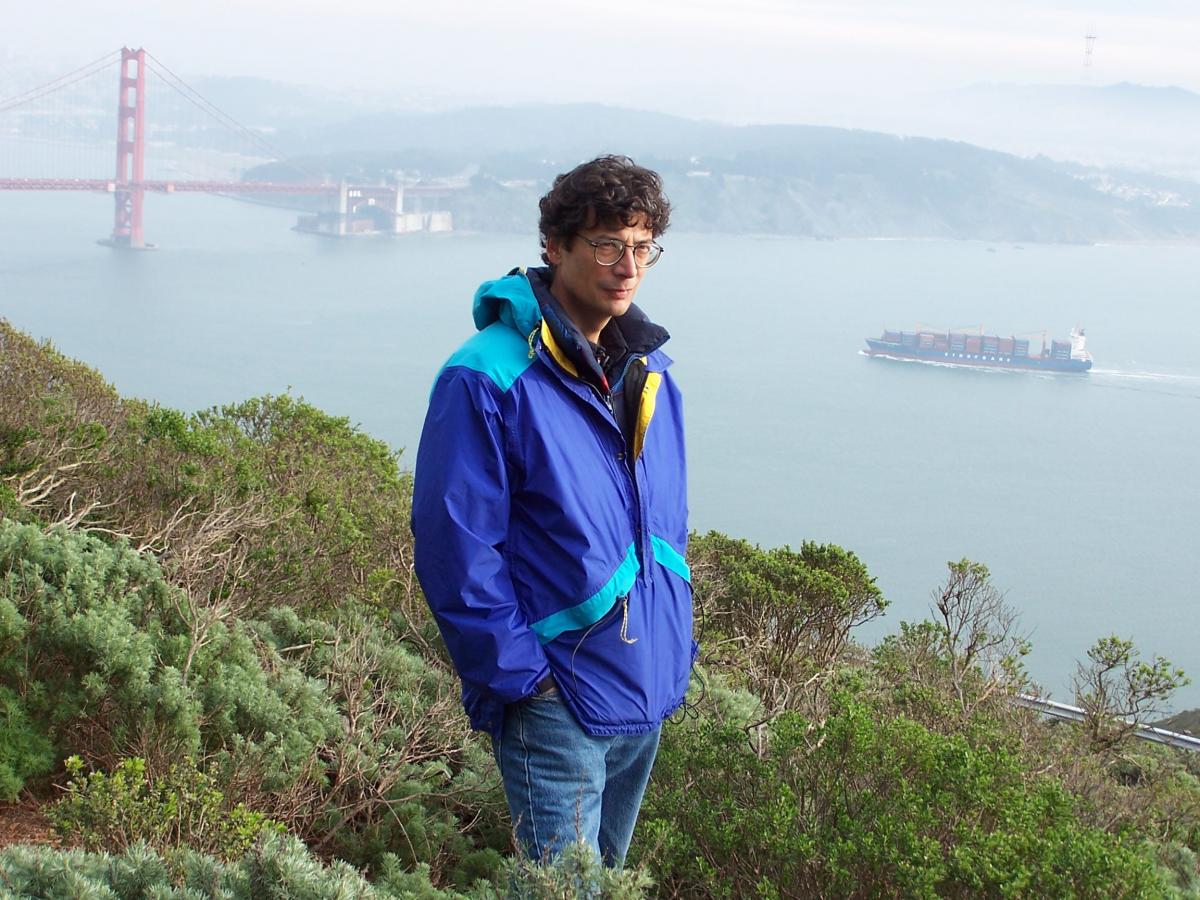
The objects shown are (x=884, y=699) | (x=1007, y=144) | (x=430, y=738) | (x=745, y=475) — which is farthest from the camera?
(x=1007, y=144)

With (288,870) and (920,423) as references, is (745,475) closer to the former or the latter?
(920,423)

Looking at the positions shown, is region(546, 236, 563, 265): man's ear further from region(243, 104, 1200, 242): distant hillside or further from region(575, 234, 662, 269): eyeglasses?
region(243, 104, 1200, 242): distant hillside

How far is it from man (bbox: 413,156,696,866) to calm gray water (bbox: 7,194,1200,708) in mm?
25340

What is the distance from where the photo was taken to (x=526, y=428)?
157cm

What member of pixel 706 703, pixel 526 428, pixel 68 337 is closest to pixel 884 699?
pixel 706 703

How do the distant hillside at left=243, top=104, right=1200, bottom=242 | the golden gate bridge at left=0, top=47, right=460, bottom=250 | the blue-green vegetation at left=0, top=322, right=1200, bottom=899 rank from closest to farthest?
the blue-green vegetation at left=0, top=322, right=1200, bottom=899 → the golden gate bridge at left=0, top=47, right=460, bottom=250 → the distant hillside at left=243, top=104, right=1200, bottom=242

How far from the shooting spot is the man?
5.05ft

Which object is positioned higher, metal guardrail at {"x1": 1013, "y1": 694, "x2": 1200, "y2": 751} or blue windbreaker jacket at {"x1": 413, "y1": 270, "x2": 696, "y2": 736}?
blue windbreaker jacket at {"x1": 413, "y1": 270, "x2": 696, "y2": 736}

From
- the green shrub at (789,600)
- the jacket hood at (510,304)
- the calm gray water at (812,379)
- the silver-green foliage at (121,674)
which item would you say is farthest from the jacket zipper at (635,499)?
the calm gray water at (812,379)

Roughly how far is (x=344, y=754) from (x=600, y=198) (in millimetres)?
1465

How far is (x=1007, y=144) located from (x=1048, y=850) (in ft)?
463

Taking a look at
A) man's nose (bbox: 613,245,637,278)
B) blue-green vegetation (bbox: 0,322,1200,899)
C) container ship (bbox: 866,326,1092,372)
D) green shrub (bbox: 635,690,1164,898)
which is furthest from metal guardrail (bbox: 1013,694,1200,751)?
container ship (bbox: 866,326,1092,372)

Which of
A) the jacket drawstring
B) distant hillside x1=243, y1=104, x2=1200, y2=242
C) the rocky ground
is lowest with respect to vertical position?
the rocky ground

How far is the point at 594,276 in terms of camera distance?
5.46ft
